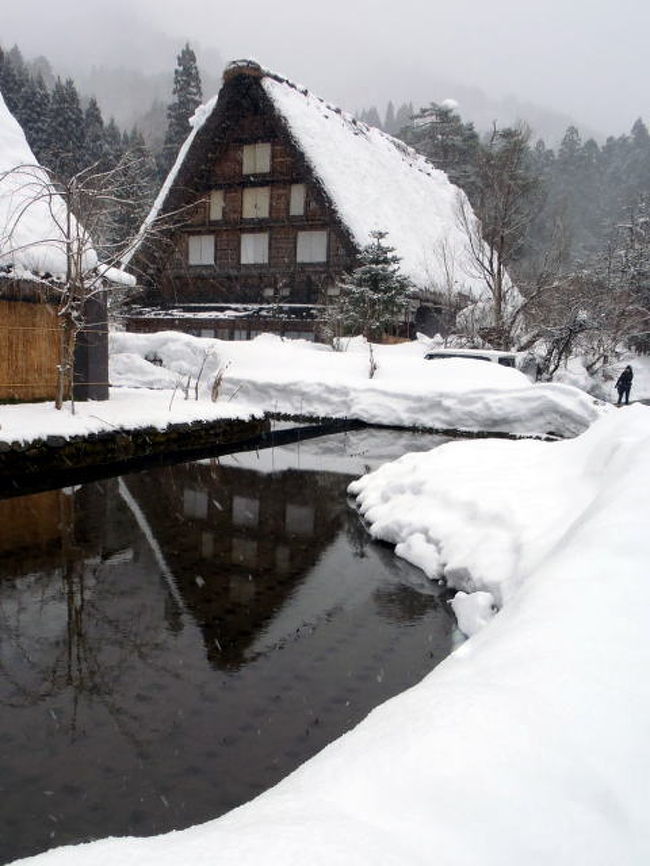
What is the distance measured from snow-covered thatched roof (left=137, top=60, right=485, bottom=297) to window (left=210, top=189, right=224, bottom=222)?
1706 mm

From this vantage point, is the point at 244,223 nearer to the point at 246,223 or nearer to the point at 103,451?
the point at 246,223

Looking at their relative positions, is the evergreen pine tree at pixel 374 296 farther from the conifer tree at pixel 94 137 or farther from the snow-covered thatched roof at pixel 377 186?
the conifer tree at pixel 94 137

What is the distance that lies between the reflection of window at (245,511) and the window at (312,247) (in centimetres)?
1701

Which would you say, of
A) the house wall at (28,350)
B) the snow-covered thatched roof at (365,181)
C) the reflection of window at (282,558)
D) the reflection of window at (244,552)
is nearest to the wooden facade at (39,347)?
the house wall at (28,350)

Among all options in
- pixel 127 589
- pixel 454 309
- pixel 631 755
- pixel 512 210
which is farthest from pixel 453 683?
pixel 454 309

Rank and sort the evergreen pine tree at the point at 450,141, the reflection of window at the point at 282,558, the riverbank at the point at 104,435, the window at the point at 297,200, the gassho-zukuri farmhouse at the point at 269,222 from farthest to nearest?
the evergreen pine tree at the point at 450,141
the window at the point at 297,200
the gassho-zukuri farmhouse at the point at 269,222
the riverbank at the point at 104,435
the reflection of window at the point at 282,558

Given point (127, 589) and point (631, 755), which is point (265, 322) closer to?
point (127, 589)

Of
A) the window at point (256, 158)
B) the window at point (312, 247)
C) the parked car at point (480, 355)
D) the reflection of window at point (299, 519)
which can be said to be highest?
the window at point (256, 158)

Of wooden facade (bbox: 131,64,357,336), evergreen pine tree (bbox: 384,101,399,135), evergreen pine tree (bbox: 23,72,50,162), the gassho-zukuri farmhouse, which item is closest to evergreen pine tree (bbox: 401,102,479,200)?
the gassho-zukuri farmhouse

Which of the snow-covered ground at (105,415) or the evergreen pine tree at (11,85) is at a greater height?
the evergreen pine tree at (11,85)

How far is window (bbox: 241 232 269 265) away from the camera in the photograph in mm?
24344

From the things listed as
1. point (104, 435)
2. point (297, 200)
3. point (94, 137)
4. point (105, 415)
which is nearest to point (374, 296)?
point (297, 200)

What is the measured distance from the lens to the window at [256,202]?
24188 mm

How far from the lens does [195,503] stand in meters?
7.49
